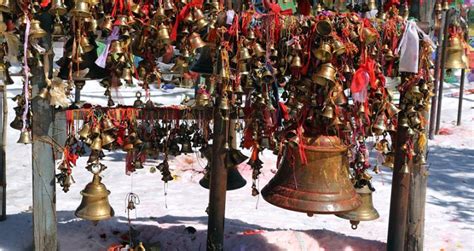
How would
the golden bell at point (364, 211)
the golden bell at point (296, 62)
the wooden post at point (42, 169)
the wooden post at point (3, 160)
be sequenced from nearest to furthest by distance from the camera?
the golden bell at point (296, 62) < the wooden post at point (42, 169) < the golden bell at point (364, 211) < the wooden post at point (3, 160)

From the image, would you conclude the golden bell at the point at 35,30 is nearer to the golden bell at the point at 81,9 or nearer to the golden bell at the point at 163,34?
the golden bell at the point at 81,9

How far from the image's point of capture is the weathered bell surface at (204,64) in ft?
14.6

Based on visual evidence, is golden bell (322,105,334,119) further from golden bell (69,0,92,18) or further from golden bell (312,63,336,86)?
golden bell (69,0,92,18)

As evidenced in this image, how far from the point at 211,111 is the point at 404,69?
1615 millimetres

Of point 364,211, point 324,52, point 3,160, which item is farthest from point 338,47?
point 3,160

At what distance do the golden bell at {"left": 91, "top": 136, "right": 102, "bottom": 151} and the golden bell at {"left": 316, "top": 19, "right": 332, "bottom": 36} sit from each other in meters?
1.81

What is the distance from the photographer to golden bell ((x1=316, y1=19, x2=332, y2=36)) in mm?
3738

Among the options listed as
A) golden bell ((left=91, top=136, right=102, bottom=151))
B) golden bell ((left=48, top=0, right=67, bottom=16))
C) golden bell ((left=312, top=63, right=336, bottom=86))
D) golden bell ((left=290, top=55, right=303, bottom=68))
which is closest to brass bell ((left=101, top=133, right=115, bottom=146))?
golden bell ((left=91, top=136, right=102, bottom=151))

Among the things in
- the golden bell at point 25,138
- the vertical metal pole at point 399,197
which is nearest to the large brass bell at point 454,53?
the vertical metal pole at point 399,197

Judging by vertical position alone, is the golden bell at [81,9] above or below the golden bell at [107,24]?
above

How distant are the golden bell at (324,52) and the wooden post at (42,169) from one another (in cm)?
198

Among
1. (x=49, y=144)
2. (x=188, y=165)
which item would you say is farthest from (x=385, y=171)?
A: (x=49, y=144)

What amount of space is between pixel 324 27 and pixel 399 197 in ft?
5.81

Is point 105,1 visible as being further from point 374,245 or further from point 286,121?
point 374,245
